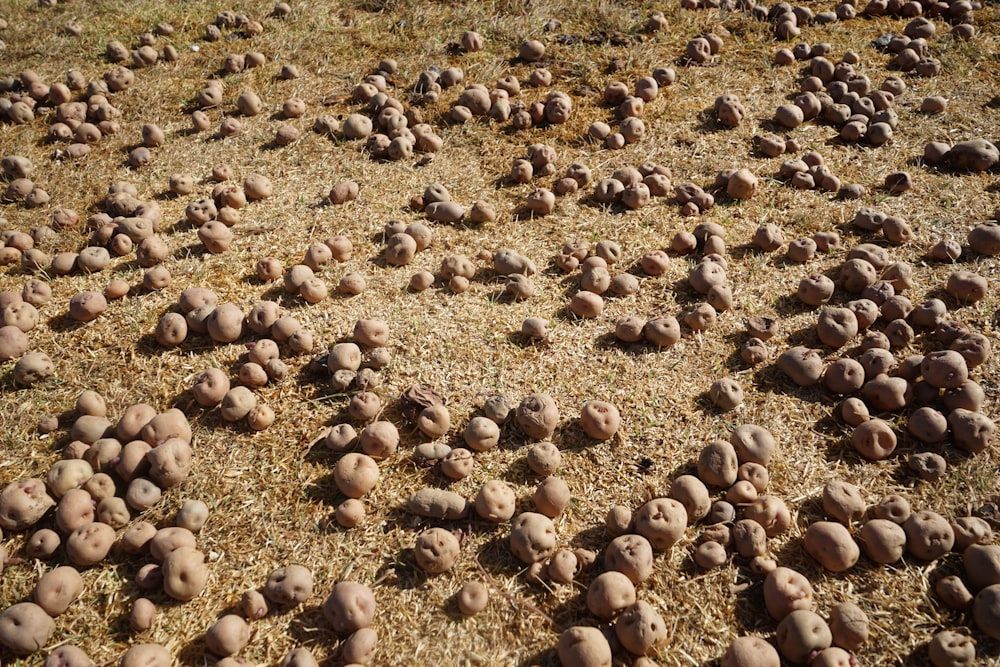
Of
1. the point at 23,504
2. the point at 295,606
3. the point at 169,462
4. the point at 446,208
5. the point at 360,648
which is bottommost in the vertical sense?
the point at 295,606

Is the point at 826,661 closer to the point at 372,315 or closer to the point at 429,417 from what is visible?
the point at 429,417

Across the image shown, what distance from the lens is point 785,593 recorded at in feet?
10.3

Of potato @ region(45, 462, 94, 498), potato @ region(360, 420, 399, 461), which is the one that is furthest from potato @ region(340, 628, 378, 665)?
potato @ region(45, 462, 94, 498)

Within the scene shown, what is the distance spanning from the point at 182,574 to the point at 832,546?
3232 millimetres

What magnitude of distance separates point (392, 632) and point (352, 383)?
156 cm

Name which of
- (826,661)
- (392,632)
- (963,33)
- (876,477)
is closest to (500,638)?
(392,632)

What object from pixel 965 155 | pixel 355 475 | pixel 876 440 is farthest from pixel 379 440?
pixel 965 155

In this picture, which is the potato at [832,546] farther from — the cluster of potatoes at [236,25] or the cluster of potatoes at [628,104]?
the cluster of potatoes at [236,25]

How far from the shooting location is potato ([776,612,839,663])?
9.71 feet

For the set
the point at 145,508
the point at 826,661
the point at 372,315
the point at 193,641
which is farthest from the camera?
the point at 372,315

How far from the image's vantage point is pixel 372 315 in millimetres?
4695

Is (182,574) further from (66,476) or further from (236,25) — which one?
(236,25)

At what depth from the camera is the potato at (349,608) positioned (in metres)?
3.14

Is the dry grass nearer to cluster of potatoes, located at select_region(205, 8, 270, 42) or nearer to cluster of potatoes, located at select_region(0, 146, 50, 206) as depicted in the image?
cluster of potatoes, located at select_region(0, 146, 50, 206)
